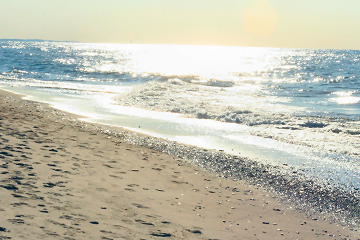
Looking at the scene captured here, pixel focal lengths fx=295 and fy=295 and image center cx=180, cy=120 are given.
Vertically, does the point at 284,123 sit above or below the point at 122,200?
above

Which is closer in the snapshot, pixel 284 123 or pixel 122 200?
pixel 122 200

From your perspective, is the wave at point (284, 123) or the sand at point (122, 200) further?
the wave at point (284, 123)

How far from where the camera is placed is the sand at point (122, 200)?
155 inches

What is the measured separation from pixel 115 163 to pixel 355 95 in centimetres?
2456

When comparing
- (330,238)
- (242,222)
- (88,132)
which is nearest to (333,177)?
(330,238)

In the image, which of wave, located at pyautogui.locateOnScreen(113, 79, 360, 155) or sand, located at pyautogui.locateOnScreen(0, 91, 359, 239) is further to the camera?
wave, located at pyautogui.locateOnScreen(113, 79, 360, 155)

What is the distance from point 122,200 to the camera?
4.94m

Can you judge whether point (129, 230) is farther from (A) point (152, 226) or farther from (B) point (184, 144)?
(B) point (184, 144)

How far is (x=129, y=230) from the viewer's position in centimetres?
402

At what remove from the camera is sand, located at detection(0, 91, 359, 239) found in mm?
3930

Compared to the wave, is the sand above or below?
below

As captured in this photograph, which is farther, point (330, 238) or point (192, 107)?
point (192, 107)

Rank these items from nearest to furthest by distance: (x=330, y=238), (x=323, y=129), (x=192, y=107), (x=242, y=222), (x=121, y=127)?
(x=330, y=238) < (x=242, y=222) < (x=121, y=127) < (x=323, y=129) < (x=192, y=107)

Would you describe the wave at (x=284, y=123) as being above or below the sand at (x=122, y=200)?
above
